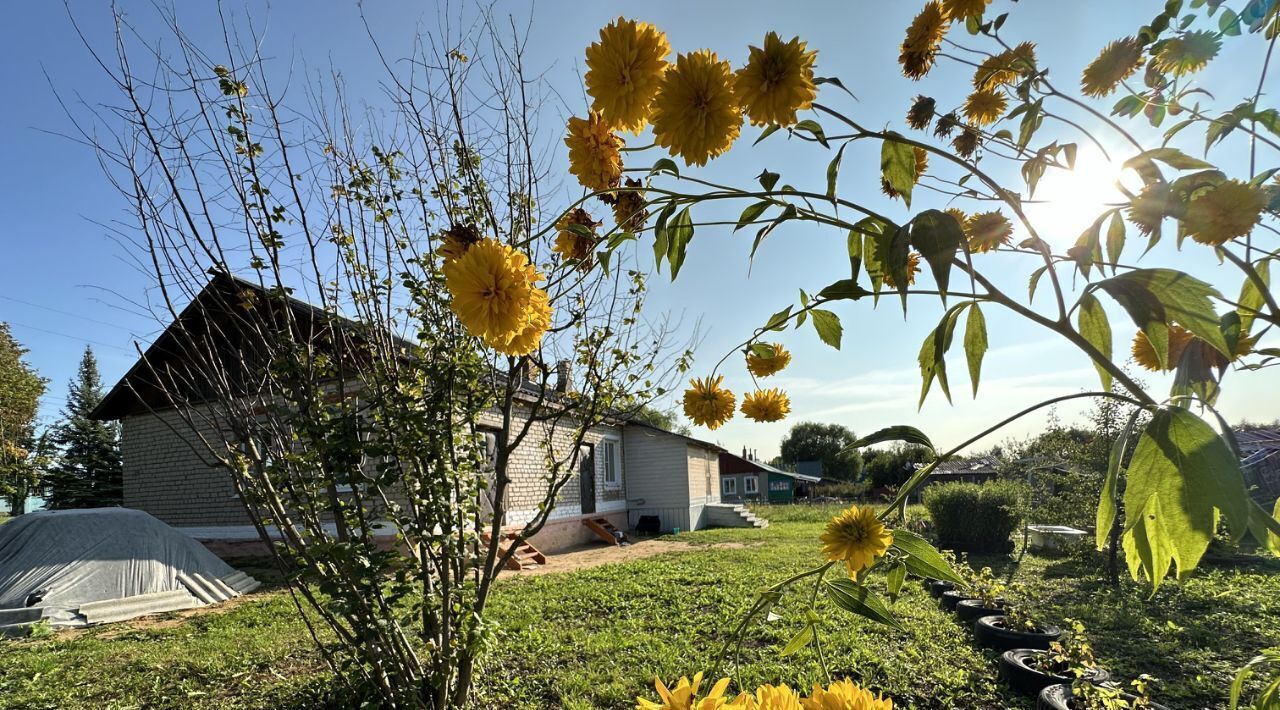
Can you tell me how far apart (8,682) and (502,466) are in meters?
4.62

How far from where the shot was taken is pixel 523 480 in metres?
12.1

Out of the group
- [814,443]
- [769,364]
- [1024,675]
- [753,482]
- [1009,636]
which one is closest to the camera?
[769,364]

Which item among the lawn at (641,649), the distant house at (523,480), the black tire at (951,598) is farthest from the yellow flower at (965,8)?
the distant house at (523,480)

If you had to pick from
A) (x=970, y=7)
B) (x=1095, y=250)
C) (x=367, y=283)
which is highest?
(x=367, y=283)

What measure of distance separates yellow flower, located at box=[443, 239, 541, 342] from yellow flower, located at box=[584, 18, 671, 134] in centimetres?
18

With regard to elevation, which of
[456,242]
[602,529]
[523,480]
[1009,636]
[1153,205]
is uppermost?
[456,242]

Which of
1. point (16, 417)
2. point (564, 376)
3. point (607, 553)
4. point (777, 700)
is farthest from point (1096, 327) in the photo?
point (16, 417)

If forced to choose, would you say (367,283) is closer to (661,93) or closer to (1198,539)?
(661,93)

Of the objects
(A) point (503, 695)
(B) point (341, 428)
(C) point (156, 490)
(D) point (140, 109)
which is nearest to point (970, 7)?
(B) point (341, 428)

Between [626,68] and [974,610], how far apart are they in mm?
6048

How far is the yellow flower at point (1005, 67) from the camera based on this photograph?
765 millimetres

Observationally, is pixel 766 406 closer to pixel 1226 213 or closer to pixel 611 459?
pixel 1226 213

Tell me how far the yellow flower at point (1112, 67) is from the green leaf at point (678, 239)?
0.62 m

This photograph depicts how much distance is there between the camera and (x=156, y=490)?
1246 centimetres
